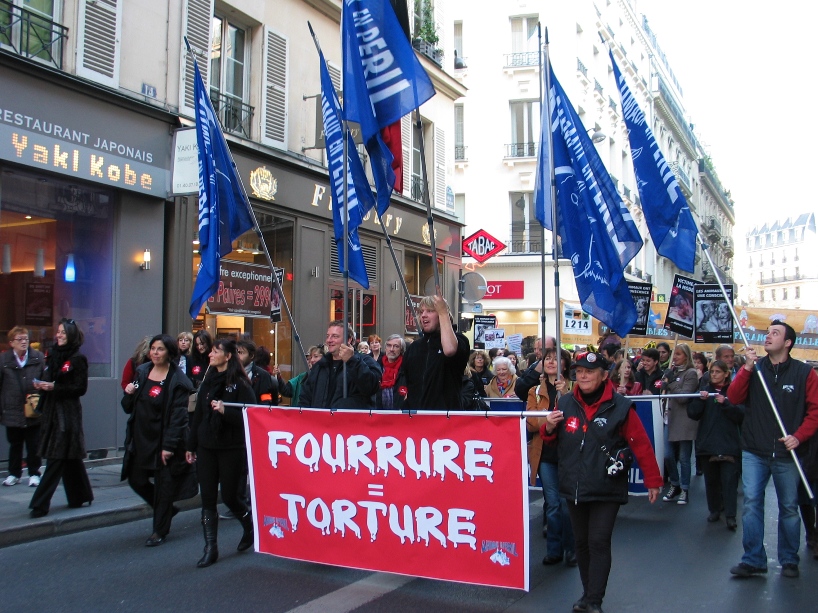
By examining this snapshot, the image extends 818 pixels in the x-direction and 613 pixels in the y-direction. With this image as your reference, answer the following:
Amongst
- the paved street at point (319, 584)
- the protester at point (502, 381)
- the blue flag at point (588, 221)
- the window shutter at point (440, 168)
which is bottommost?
the paved street at point (319, 584)

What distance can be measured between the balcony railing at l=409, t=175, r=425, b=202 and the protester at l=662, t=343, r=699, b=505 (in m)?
11.2

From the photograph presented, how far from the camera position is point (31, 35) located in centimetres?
1081

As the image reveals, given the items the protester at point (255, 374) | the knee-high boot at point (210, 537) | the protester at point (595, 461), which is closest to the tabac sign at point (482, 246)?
the protester at point (255, 374)

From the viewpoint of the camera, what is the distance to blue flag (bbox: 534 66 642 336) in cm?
687

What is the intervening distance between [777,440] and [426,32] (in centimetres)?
A: 1712

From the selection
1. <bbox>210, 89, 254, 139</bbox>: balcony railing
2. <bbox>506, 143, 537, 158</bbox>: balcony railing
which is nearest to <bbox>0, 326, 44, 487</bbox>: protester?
<bbox>210, 89, 254, 139</bbox>: balcony railing

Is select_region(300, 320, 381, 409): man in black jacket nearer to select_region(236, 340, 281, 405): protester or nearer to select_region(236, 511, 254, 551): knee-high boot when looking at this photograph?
select_region(236, 511, 254, 551): knee-high boot

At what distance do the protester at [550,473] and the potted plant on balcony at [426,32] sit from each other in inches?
594

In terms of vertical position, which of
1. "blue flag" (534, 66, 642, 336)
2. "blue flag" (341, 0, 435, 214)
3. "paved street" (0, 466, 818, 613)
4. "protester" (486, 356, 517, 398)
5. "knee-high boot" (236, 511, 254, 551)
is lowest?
"paved street" (0, 466, 818, 613)

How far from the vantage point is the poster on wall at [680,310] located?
12977mm

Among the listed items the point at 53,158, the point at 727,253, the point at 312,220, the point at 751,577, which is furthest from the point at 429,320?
the point at 727,253

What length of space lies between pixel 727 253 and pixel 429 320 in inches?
3180

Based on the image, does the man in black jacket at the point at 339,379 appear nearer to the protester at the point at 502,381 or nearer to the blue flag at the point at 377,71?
the blue flag at the point at 377,71

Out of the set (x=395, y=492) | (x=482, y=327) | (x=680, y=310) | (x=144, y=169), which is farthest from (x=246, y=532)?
(x=482, y=327)
